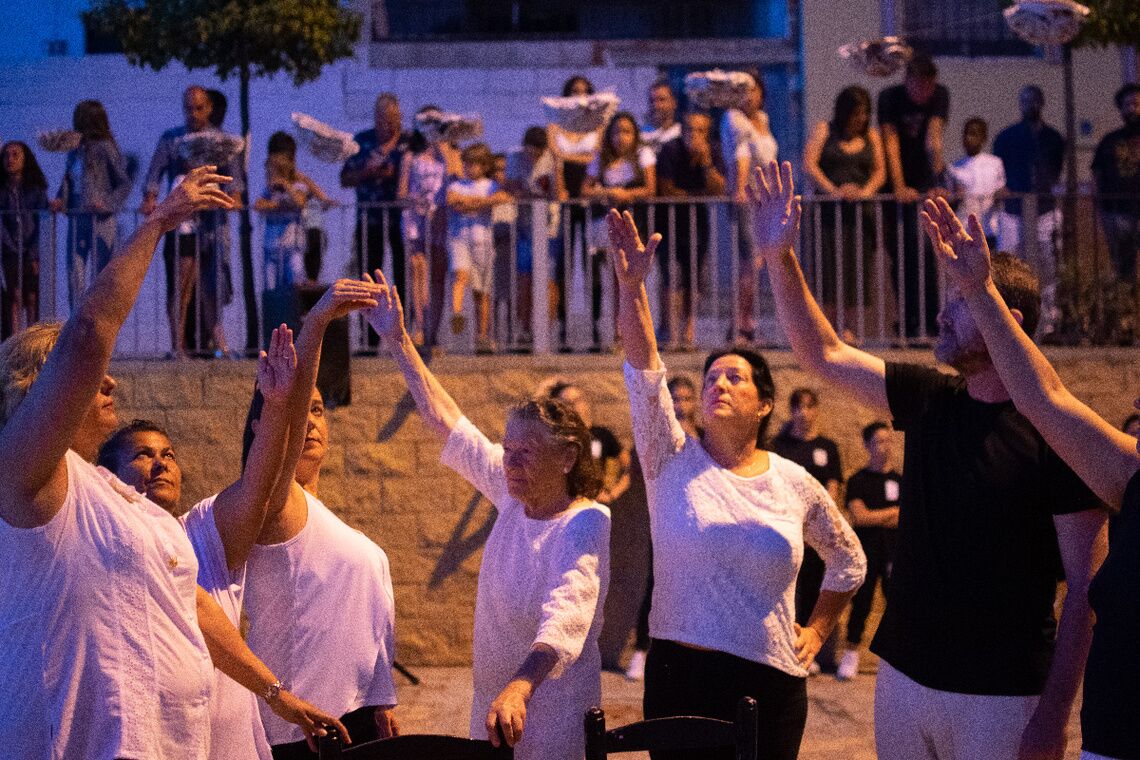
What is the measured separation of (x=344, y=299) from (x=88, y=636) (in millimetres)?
1069

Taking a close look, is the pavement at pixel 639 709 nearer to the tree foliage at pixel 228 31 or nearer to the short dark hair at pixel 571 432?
the short dark hair at pixel 571 432

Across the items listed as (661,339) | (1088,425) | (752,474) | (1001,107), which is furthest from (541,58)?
(1088,425)

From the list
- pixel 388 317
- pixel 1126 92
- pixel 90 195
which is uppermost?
pixel 1126 92

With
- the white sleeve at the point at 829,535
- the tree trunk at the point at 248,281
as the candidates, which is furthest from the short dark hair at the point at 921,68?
the white sleeve at the point at 829,535

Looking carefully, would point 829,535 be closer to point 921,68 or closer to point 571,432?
point 571,432

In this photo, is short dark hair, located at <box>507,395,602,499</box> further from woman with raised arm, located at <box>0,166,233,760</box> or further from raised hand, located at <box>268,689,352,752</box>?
woman with raised arm, located at <box>0,166,233,760</box>

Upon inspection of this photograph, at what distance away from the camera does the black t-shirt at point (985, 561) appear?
3.20m

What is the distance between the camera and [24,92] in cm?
1313

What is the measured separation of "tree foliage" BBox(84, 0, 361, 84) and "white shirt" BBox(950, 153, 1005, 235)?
4435 mm

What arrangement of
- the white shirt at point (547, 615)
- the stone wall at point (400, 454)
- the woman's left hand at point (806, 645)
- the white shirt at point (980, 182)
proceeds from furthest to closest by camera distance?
1. the white shirt at point (980, 182)
2. the stone wall at point (400, 454)
3. the woman's left hand at point (806, 645)
4. the white shirt at point (547, 615)

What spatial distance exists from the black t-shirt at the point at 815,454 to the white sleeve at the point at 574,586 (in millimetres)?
5025

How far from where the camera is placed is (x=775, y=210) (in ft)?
12.1

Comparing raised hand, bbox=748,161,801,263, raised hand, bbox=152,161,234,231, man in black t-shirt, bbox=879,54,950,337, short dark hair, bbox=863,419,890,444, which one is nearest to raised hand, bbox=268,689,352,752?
raised hand, bbox=152,161,234,231

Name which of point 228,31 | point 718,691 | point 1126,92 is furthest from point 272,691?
point 1126,92
